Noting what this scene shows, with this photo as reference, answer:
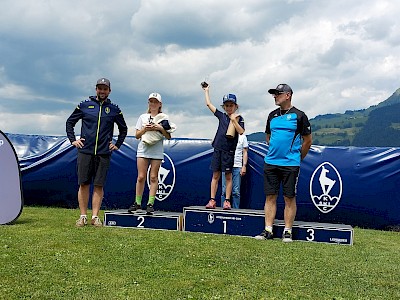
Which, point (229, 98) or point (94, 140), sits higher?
point (229, 98)

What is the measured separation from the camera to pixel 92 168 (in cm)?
618

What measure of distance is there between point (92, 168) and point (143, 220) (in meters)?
1.03

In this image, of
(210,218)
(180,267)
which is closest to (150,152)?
(210,218)

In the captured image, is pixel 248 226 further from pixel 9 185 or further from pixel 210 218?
pixel 9 185

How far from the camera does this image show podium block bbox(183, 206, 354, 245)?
18.9 feet

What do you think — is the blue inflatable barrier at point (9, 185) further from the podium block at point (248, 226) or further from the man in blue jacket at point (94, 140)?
the podium block at point (248, 226)

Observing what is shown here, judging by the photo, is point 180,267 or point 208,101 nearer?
point 180,267

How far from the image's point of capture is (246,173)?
856cm

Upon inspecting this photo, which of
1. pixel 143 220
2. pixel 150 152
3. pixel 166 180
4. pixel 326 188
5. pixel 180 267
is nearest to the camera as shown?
pixel 180 267

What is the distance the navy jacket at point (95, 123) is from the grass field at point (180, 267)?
3.75 ft

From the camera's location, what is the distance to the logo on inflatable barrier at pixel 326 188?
26.5 feet

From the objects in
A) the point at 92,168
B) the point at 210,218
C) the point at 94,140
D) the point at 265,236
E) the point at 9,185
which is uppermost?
the point at 94,140

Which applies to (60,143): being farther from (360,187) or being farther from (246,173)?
(360,187)

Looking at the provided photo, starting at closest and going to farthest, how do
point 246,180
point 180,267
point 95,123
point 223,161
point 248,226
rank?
point 180,267 < point 248,226 < point 95,123 < point 223,161 < point 246,180
